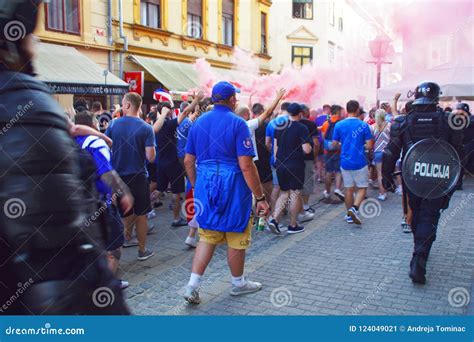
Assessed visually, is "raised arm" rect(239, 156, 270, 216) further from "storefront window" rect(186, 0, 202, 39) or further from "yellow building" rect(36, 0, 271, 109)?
"storefront window" rect(186, 0, 202, 39)

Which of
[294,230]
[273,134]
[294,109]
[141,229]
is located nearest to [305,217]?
[294,230]

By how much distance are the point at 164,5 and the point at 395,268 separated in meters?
13.2

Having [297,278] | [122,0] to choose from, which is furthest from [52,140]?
[122,0]

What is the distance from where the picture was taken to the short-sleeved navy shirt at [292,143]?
21.1ft

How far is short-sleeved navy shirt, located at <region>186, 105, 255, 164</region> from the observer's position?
3770mm

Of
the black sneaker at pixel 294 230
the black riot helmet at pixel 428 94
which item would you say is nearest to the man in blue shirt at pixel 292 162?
the black sneaker at pixel 294 230

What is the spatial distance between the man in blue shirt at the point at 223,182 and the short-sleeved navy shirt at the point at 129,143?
3.81 feet

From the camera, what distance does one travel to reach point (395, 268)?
4730 mm

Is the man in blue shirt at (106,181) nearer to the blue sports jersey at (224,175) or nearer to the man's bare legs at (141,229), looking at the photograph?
the blue sports jersey at (224,175)

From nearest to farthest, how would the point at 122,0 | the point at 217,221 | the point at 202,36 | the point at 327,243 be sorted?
the point at 217,221 → the point at 327,243 → the point at 122,0 → the point at 202,36

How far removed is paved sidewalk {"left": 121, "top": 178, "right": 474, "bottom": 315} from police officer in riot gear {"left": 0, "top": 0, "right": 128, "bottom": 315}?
7.46 ft

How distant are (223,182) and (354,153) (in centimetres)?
364

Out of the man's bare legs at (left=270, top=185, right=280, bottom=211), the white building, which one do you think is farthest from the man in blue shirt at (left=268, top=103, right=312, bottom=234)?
the white building

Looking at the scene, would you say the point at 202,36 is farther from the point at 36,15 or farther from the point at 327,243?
the point at 36,15
